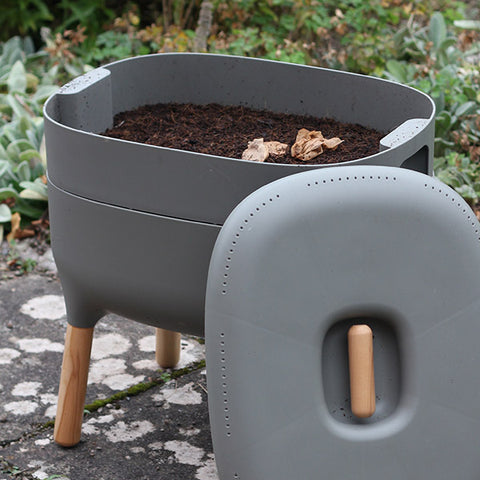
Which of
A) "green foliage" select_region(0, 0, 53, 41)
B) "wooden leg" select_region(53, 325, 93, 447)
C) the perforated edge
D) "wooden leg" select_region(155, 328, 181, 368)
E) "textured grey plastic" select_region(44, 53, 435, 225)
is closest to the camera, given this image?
the perforated edge

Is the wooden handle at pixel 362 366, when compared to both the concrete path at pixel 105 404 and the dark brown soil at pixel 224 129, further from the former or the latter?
the concrete path at pixel 105 404

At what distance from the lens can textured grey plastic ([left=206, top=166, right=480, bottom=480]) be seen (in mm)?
1339

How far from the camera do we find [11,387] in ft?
7.20

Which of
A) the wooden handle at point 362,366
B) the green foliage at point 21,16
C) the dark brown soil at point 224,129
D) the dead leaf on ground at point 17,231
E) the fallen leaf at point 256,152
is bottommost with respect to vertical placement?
the dead leaf on ground at point 17,231

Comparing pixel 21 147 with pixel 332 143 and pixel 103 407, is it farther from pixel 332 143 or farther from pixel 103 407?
pixel 332 143

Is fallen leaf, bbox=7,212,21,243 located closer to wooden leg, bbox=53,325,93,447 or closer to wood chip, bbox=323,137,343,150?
wooden leg, bbox=53,325,93,447

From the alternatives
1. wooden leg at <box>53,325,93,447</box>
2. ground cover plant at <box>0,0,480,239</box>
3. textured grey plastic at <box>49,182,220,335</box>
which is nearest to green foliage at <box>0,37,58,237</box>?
ground cover plant at <box>0,0,480,239</box>

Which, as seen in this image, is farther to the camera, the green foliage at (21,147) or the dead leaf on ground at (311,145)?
the green foliage at (21,147)

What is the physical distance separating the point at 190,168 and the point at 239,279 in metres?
0.25

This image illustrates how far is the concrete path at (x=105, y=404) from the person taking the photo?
6.16 ft

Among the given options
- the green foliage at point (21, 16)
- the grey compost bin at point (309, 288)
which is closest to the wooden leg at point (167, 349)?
the grey compost bin at point (309, 288)

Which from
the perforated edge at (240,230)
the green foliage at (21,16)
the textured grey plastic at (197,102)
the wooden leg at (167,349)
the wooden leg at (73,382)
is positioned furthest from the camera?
the green foliage at (21,16)

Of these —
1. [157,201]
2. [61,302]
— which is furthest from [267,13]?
[157,201]

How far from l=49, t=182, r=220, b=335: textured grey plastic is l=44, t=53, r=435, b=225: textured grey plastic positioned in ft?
0.10
